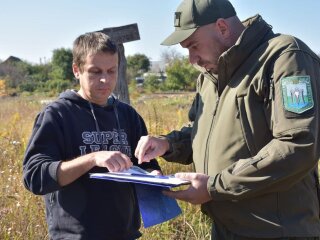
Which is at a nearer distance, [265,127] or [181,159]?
[265,127]

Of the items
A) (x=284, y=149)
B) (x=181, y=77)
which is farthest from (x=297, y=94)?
(x=181, y=77)

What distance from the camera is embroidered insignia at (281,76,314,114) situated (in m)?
2.04

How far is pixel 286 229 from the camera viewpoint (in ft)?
7.25

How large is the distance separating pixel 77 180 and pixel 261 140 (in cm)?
94

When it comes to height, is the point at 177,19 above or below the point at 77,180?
above

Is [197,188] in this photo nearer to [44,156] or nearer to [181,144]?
[181,144]

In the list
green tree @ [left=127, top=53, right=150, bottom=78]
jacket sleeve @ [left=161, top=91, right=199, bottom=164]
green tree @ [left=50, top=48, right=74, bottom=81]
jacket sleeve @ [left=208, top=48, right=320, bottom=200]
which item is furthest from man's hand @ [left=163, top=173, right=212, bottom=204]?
green tree @ [left=127, top=53, right=150, bottom=78]

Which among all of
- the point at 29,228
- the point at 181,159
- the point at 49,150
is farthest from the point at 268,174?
the point at 29,228

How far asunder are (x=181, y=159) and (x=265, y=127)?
0.78 metres

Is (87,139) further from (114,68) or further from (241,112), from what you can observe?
(241,112)

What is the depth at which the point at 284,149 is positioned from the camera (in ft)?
6.66

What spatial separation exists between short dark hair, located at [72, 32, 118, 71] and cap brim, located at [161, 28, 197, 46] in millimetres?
302

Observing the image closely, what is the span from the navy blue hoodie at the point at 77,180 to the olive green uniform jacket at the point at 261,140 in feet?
1.54

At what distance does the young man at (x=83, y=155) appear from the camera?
7.64 ft
